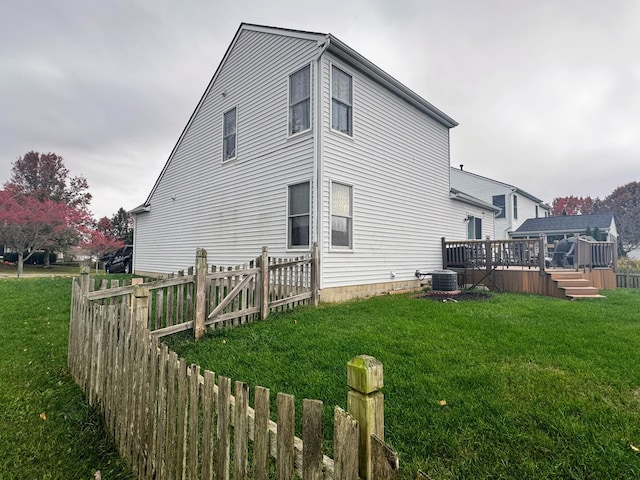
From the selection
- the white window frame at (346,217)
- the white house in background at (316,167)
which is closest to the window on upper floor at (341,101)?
the white house in background at (316,167)

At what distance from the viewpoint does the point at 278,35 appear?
9375 mm

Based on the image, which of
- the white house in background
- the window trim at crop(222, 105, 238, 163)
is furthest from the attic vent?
the window trim at crop(222, 105, 238, 163)

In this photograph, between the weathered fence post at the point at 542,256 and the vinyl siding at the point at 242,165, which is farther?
the weathered fence post at the point at 542,256

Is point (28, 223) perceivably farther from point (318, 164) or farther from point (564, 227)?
point (564, 227)

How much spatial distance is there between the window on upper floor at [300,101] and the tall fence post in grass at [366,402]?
795 cm

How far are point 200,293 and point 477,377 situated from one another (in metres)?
4.12

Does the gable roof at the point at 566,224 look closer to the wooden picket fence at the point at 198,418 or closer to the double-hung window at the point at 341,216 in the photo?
the double-hung window at the point at 341,216

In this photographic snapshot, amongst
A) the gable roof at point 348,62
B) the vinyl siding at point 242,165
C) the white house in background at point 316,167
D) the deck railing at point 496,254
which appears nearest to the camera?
the gable roof at point 348,62

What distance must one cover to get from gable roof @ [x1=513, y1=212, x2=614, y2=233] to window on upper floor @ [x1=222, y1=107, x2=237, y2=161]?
2328cm

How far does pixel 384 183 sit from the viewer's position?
32.3 feet

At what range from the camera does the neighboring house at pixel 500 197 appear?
23.5 m

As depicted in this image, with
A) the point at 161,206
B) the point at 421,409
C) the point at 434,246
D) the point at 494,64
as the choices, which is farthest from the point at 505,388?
the point at 161,206

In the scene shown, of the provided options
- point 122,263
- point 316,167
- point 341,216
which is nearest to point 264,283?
point 341,216

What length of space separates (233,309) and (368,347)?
273 centimetres
